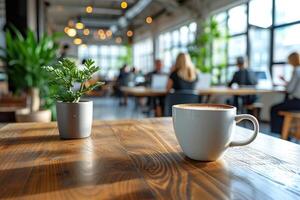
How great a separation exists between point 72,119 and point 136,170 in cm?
34

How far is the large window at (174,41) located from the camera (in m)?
10.3

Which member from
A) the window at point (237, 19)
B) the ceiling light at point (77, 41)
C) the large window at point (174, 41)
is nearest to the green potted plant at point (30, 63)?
the window at point (237, 19)

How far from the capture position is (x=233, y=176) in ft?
1.92

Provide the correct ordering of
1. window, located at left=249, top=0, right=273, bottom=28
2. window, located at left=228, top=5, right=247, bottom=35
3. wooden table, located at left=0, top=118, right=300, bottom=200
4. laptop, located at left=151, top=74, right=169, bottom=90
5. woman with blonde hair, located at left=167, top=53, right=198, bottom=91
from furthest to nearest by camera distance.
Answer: window, located at left=228, top=5, right=247, bottom=35 → window, located at left=249, top=0, right=273, bottom=28 → laptop, located at left=151, top=74, right=169, bottom=90 → woman with blonde hair, located at left=167, top=53, right=198, bottom=91 → wooden table, located at left=0, top=118, right=300, bottom=200

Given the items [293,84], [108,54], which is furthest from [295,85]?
[108,54]

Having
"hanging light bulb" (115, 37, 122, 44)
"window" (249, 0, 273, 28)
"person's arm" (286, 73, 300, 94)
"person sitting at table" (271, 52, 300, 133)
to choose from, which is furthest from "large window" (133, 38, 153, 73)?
"person's arm" (286, 73, 300, 94)

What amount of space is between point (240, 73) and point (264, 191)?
17.8ft

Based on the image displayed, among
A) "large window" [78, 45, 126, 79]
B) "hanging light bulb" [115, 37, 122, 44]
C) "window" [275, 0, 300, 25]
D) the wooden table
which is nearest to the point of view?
the wooden table

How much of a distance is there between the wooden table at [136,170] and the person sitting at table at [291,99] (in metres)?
3.29

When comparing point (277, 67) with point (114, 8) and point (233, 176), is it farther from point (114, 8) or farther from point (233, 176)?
point (114, 8)

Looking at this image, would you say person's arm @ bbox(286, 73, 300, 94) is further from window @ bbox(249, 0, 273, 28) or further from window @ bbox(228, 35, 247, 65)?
window @ bbox(228, 35, 247, 65)

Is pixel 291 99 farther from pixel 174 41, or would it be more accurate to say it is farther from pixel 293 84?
pixel 174 41

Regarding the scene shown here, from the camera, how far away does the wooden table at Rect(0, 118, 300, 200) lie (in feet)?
1.65

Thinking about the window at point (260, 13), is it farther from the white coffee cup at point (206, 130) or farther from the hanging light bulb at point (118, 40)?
the hanging light bulb at point (118, 40)
